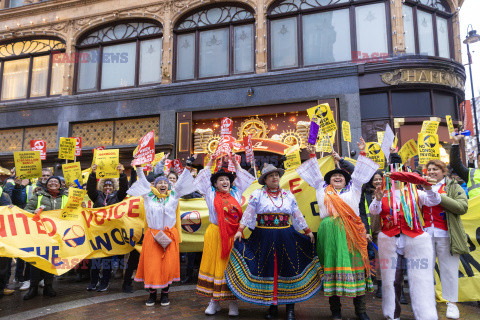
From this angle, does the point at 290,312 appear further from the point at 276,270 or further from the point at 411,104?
the point at 411,104

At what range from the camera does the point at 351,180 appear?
4.89m

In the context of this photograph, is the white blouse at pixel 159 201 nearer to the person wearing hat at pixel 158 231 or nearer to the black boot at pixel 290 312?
the person wearing hat at pixel 158 231

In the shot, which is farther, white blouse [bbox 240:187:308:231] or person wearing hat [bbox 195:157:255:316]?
person wearing hat [bbox 195:157:255:316]

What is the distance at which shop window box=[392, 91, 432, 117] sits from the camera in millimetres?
11992

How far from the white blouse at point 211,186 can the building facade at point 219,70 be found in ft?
21.7

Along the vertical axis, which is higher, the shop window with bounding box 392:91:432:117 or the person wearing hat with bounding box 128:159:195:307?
the shop window with bounding box 392:91:432:117

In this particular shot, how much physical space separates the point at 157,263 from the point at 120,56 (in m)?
11.9

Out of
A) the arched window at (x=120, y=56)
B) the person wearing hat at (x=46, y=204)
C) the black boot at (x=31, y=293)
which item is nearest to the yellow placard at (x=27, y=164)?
the person wearing hat at (x=46, y=204)

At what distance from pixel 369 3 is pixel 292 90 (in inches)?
162

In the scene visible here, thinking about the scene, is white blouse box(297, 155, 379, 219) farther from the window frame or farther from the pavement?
the window frame

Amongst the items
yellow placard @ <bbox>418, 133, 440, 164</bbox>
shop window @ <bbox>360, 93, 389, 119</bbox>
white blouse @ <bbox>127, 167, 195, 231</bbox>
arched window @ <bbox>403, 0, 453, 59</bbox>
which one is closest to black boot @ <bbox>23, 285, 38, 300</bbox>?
white blouse @ <bbox>127, 167, 195, 231</bbox>

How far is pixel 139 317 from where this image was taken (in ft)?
15.9

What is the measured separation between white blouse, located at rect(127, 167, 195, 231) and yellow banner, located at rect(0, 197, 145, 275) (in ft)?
3.73

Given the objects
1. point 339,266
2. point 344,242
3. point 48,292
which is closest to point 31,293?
point 48,292
